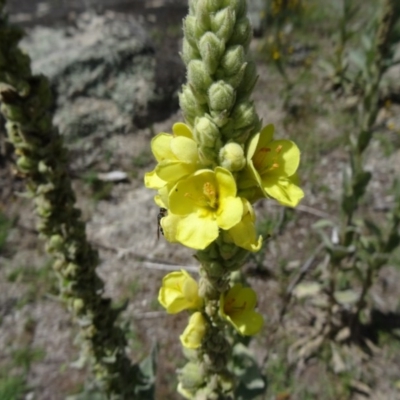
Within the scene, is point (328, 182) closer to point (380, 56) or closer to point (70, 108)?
point (380, 56)

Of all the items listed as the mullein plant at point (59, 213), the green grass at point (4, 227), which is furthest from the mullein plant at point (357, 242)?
the green grass at point (4, 227)

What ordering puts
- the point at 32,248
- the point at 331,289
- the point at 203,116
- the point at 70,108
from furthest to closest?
the point at 70,108 → the point at 32,248 → the point at 331,289 → the point at 203,116

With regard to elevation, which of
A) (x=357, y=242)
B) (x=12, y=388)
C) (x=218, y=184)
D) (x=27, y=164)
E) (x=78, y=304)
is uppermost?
(x=218, y=184)

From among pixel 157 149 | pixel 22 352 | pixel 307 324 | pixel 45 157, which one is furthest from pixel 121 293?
pixel 157 149

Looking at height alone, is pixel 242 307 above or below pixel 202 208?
below

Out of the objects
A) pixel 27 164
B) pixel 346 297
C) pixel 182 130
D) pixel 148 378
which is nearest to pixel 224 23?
pixel 182 130

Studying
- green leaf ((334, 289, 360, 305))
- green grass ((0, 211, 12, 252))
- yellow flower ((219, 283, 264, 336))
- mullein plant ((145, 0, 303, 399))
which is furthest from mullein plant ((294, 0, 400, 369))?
green grass ((0, 211, 12, 252))

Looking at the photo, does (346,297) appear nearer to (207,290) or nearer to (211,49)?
(207,290)
